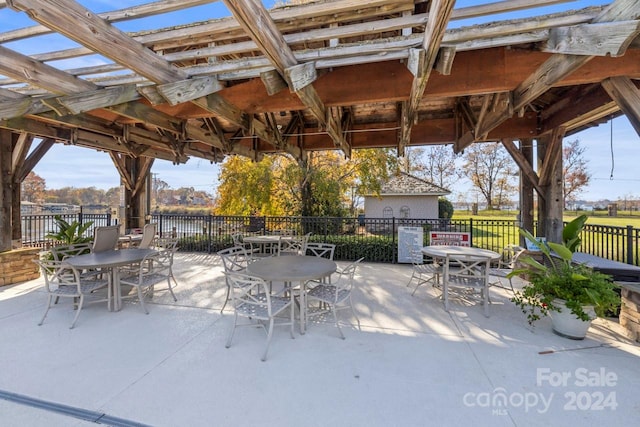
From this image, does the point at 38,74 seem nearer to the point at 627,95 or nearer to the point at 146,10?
the point at 146,10

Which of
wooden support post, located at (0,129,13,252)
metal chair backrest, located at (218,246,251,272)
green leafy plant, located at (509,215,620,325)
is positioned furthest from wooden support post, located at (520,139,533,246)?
wooden support post, located at (0,129,13,252)

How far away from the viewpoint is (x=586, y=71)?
265cm

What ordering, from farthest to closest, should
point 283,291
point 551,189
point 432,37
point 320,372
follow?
point 551,189 < point 283,291 < point 320,372 < point 432,37

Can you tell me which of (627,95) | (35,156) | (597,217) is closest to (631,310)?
(627,95)

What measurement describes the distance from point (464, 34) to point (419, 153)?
24.3 meters

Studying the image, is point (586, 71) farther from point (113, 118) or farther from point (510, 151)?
point (113, 118)

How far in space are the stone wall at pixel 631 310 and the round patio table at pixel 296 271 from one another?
3.37 meters

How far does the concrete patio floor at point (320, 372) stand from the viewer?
1934 millimetres

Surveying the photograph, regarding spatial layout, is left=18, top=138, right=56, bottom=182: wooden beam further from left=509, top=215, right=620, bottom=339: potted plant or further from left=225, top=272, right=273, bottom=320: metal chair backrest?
left=509, top=215, right=620, bottom=339: potted plant

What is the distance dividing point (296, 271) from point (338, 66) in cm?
234

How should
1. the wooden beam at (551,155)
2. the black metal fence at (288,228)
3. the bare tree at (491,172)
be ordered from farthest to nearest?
the bare tree at (491,172), the black metal fence at (288,228), the wooden beam at (551,155)

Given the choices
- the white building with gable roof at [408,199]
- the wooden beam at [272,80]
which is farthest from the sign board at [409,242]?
the white building with gable roof at [408,199]

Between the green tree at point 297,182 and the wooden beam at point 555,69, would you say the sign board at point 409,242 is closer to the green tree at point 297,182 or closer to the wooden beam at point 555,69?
the green tree at point 297,182

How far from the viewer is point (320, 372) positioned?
7.95 feet
